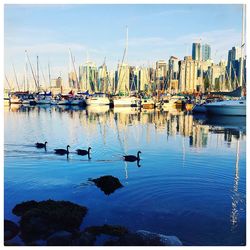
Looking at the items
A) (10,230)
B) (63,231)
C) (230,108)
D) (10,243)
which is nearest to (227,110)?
(230,108)

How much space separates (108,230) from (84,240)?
3.59 feet

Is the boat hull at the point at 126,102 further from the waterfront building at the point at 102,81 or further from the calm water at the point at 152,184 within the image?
the calm water at the point at 152,184

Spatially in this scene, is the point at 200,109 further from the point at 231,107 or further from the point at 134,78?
the point at 134,78

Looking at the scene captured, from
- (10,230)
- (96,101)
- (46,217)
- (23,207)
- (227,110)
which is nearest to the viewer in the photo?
(10,230)

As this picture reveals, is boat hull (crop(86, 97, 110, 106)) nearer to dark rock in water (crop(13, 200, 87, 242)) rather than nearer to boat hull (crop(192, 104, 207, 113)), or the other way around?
boat hull (crop(192, 104, 207, 113))

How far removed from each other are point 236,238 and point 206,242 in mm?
928

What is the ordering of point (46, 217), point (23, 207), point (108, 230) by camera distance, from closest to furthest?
point (108, 230) → point (46, 217) → point (23, 207)

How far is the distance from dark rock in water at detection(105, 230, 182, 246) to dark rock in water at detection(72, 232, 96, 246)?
38 cm

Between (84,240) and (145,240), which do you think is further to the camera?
(145,240)

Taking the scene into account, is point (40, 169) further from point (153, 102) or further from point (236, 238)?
point (153, 102)

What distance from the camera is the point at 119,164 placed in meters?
17.0

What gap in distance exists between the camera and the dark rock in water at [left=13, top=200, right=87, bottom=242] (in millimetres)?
8531

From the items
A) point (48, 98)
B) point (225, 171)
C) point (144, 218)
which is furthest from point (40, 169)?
point (48, 98)

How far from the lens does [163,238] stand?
8.17 meters
